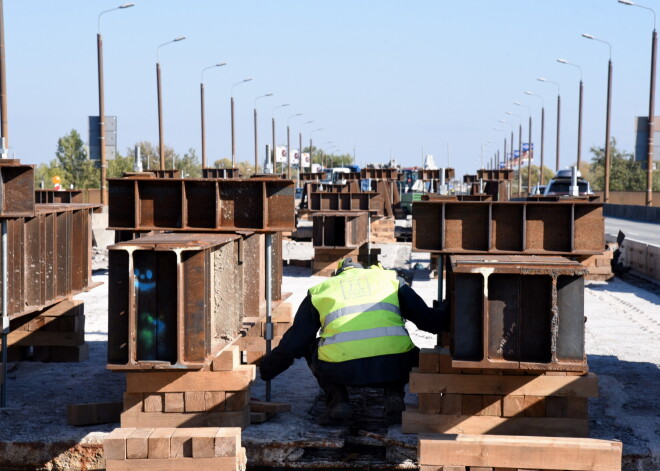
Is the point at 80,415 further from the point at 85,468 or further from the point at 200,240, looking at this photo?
the point at 200,240

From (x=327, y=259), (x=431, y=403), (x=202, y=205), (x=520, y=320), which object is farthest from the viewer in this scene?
(x=327, y=259)

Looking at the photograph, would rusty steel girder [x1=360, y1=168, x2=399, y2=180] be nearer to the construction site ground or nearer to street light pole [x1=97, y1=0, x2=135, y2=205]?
street light pole [x1=97, y1=0, x2=135, y2=205]

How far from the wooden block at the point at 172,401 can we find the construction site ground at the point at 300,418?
61cm

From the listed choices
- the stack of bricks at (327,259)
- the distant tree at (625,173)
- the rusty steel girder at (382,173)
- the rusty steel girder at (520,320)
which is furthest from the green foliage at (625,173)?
the rusty steel girder at (520,320)

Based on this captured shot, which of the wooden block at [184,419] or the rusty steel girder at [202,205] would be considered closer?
the wooden block at [184,419]

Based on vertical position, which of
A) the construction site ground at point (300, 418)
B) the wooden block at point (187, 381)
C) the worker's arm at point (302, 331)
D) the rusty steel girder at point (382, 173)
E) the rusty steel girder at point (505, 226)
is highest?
the rusty steel girder at point (382, 173)

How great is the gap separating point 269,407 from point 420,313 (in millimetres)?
1625

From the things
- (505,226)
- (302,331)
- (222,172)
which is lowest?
(302,331)

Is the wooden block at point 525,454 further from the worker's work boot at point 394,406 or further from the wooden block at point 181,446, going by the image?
the worker's work boot at point 394,406

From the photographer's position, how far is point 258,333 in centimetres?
1239

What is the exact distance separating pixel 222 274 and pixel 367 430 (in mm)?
1866

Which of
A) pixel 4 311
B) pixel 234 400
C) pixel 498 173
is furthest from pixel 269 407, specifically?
pixel 498 173

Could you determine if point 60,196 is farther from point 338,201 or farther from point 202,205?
point 202,205

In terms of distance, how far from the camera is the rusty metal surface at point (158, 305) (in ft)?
28.2
